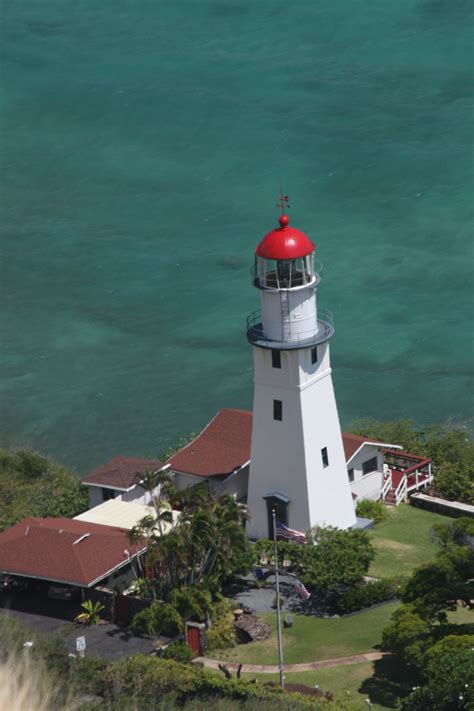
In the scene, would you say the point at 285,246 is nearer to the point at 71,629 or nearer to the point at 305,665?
the point at 305,665

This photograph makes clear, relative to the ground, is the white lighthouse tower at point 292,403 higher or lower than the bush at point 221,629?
higher

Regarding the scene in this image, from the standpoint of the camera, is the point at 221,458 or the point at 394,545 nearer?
the point at 394,545

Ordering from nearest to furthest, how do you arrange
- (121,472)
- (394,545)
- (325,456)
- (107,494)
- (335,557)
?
(335,557)
(325,456)
(394,545)
(107,494)
(121,472)

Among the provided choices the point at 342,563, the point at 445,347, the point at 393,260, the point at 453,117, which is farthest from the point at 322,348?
the point at 453,117

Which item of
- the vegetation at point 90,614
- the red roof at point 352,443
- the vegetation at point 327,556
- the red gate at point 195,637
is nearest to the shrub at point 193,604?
the red gate at point 195,637

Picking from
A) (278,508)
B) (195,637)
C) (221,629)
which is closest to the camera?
(195,637)

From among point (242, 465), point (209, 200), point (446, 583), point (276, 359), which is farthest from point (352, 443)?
point (209, 200)

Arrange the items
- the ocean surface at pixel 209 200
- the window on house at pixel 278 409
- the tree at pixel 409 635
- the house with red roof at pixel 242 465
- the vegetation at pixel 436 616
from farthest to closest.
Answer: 1. the ocean surface at pixel 209 200
2. the house with red roof at pixel 242 465
3. the window on house at pixel 278 409
4. the tree at pixel 409 635
5. the vegetation at pixel 436 616

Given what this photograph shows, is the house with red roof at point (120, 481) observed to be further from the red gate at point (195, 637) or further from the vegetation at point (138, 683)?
the vegetation at point (138, 683)
